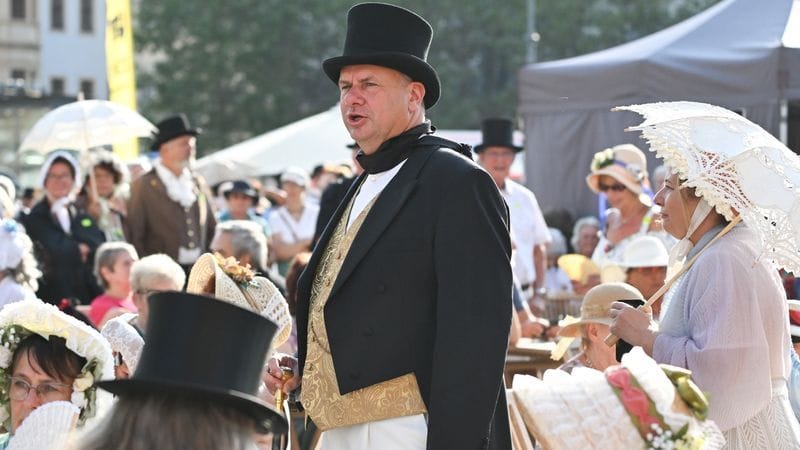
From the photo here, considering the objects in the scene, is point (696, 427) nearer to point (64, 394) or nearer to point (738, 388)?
point (738, 388)

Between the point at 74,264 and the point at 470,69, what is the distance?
33535mm

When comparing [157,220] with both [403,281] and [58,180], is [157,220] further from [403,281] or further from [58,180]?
[403,281]

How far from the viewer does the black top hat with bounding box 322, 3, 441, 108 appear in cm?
442

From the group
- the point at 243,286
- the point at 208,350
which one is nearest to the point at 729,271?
the point at 243,286

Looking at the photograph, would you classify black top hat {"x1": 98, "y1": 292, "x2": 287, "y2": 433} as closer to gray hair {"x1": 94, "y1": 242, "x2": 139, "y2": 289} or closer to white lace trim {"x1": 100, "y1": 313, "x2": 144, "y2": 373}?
white lace trim {"x1": 100, "y1": 313, "x2": 144, "y2": 373}

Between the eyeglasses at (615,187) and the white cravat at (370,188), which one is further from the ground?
the white cravat at (370,188)

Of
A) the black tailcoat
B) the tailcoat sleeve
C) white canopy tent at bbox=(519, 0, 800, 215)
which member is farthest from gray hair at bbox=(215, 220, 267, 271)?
the tailcoat sleeve

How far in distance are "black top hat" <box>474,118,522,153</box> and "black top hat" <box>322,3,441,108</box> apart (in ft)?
19.7

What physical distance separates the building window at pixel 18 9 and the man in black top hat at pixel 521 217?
46586 millimetres

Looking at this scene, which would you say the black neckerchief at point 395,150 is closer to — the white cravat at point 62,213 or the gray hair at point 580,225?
the white cravat at point 62,213

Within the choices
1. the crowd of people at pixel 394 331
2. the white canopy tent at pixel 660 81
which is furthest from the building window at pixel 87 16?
the crowd of people at pixel 394 331

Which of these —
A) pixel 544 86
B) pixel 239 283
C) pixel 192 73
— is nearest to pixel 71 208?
pixel 544 86

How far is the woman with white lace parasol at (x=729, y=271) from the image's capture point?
185 inches

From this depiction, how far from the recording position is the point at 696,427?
3.61 m
